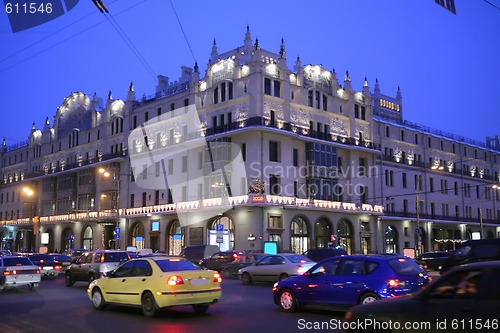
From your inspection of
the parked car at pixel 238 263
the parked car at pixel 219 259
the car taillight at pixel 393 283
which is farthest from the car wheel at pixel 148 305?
the parked car at pixel 219 259

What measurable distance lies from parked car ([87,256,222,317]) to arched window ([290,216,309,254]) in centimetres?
3599

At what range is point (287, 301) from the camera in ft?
46.3

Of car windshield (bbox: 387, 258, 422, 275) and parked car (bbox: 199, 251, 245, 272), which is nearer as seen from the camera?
car windshield (bbox: 387, 258, 422, 275)

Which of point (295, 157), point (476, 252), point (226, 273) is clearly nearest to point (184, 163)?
point (295, 157)

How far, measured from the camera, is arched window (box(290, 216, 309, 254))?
4994 cm

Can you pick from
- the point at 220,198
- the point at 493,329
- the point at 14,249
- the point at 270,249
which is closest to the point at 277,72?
the point at 220,198

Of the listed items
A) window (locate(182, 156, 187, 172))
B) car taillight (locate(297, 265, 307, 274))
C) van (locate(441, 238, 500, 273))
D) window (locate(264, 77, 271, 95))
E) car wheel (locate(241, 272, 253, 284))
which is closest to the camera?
van (locate(441, 238, 500, 273))

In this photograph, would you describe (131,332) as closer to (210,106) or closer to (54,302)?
(54,302)

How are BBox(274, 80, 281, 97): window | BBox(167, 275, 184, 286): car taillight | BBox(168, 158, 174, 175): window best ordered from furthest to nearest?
BBox(168, 158, 174, 175): window < BBox(274, 80, 281, 97): window < BBox(167, 275, 184, 286): car taillight

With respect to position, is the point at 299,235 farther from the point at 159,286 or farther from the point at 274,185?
the point at 159,286

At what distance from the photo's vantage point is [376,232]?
57.8 meters

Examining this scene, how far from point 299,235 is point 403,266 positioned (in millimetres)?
37488

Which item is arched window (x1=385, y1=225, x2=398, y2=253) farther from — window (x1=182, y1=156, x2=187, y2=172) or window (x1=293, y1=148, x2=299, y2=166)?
window (x1=182, y1=156, x2=187, y2=172)

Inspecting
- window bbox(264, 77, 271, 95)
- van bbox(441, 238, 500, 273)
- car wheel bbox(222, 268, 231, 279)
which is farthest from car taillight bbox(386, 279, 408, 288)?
window bbox(264, 77, 271, 95)
